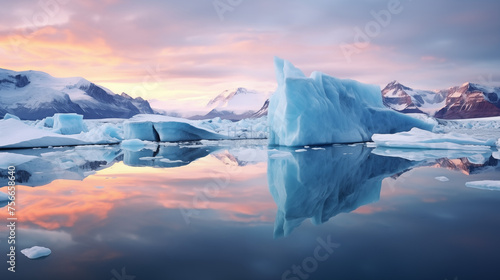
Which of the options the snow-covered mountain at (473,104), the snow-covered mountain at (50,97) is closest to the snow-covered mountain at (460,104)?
the snow-covered mountain at (473,104)

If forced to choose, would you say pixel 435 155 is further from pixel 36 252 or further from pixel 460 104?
pixel 460 104

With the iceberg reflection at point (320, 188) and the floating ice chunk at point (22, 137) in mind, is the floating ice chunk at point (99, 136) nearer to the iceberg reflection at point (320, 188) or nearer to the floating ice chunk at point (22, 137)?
the floating ice chunk at point (22, 137)

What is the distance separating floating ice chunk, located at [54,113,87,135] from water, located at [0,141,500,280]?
18037mm

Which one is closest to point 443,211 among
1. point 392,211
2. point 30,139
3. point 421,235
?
point 392,211

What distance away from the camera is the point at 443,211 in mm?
3738

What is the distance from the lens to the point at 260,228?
3.18 metres

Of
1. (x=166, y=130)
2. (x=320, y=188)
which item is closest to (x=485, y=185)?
(x=320, y=188)

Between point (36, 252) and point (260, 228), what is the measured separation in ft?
6.08

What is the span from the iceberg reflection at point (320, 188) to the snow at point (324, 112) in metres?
5.97

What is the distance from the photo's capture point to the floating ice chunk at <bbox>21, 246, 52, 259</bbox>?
2.52 metres

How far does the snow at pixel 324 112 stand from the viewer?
13789 millimetres

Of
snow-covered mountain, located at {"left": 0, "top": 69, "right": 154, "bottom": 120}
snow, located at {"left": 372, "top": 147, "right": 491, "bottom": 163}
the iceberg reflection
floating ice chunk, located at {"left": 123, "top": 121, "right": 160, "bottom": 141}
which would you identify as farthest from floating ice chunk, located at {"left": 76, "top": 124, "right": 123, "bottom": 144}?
snow-covered mountain, located at {"left": 0, "top": 69, "right": 154, "bottom": 120}

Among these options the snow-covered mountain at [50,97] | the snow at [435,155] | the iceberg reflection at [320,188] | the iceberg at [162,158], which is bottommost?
the iceberg at [162,158]

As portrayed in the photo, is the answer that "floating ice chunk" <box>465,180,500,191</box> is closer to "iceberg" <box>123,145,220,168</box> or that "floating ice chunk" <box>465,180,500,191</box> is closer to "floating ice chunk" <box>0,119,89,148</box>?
"iceberg" <box>123,145,220,168</box>
